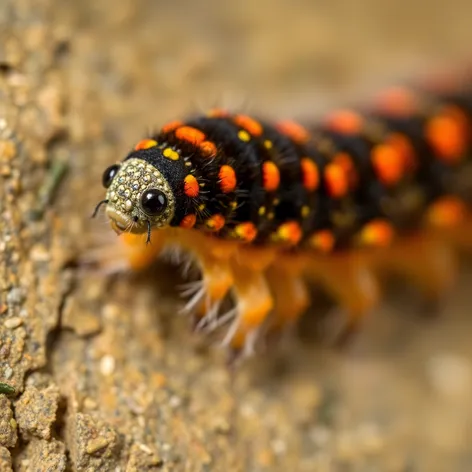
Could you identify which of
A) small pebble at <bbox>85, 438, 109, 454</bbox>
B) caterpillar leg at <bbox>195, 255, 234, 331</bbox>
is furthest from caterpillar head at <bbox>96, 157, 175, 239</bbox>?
small pebble at <bbox>85, 438, 109, 454</bbox>

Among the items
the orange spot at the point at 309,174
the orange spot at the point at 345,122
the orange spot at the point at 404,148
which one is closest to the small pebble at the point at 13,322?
the orange spot at the point at 309,174

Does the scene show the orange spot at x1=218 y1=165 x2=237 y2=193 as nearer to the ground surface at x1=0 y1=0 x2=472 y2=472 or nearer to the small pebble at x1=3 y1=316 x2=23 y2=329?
the ground surface at x1=0 y1=0 x2=472 y2=472

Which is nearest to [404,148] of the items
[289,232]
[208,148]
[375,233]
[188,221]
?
[375,233]

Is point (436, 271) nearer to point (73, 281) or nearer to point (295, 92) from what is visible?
point (295, 92)

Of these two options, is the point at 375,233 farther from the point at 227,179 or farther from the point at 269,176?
the point at 227,179

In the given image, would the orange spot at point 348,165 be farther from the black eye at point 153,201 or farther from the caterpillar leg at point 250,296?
the black eye at point 153,201
